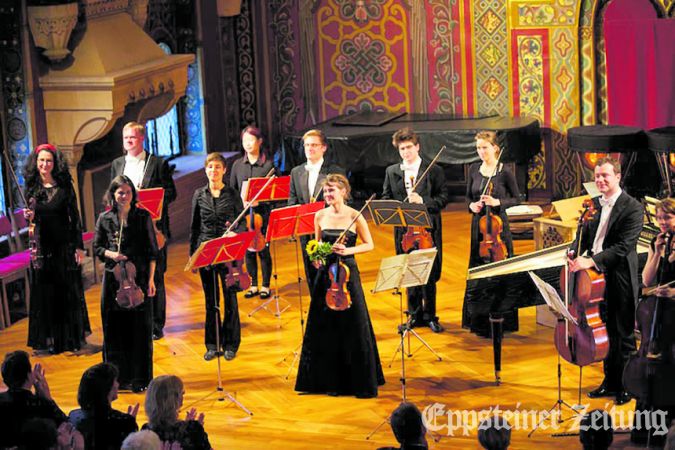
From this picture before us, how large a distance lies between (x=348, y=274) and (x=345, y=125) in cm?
522

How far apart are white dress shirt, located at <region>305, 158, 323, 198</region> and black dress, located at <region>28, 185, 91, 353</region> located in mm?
1576

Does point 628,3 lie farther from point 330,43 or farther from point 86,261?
point 86,261

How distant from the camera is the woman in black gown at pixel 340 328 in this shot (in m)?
7.52

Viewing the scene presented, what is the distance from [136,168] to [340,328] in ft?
7.16

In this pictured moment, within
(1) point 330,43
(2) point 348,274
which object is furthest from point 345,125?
(2) point 348,274

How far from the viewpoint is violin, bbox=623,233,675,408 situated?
624 centimetres

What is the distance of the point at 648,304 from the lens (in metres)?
6.25

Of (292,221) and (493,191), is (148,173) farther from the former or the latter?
(493,191)

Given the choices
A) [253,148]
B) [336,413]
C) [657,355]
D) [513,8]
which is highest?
[513,8]

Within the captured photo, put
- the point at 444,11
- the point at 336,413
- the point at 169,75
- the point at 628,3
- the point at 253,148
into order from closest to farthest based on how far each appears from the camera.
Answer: the point at 336,413, the point at 253,148, the point at 169,75, the point at 628,3, the point at 444,11

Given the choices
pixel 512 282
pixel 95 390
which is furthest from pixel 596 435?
pixel 512 282

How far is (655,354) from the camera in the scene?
6285mm

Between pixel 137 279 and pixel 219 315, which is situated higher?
pixel 137 279

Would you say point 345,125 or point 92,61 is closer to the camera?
point 92,61
